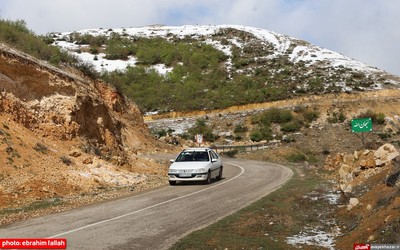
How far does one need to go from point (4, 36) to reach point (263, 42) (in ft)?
250

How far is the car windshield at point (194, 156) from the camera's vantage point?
20859 millimetres

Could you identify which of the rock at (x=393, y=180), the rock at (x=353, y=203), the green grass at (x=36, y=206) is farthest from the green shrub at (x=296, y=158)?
the green grass at (x=36, y=206)

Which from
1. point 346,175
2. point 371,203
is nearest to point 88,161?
point 346,175

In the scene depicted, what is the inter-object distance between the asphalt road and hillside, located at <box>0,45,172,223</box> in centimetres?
172

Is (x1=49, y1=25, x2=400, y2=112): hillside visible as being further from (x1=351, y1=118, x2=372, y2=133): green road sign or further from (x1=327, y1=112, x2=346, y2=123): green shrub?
(x1=351, y1=118, x2=372, y2=133): green road sign

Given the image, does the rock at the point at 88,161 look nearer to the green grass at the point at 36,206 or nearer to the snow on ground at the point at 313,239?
the green grass at the point at 36,206

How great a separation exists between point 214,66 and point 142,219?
7417 centimetres

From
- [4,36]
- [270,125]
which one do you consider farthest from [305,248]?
[270,125]

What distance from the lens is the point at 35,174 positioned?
56.6ft

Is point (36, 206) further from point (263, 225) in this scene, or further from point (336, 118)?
point (336, 118)

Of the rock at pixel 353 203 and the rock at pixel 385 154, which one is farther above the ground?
the rock at pixel 385 154

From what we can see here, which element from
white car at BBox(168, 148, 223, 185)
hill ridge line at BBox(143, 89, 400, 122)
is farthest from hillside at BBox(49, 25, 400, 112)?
white car at BBox(168, 148, 223, 185)

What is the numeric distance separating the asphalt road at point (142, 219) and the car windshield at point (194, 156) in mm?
2984

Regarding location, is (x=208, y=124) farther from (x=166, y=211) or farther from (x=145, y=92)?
(x=166, y=211)
